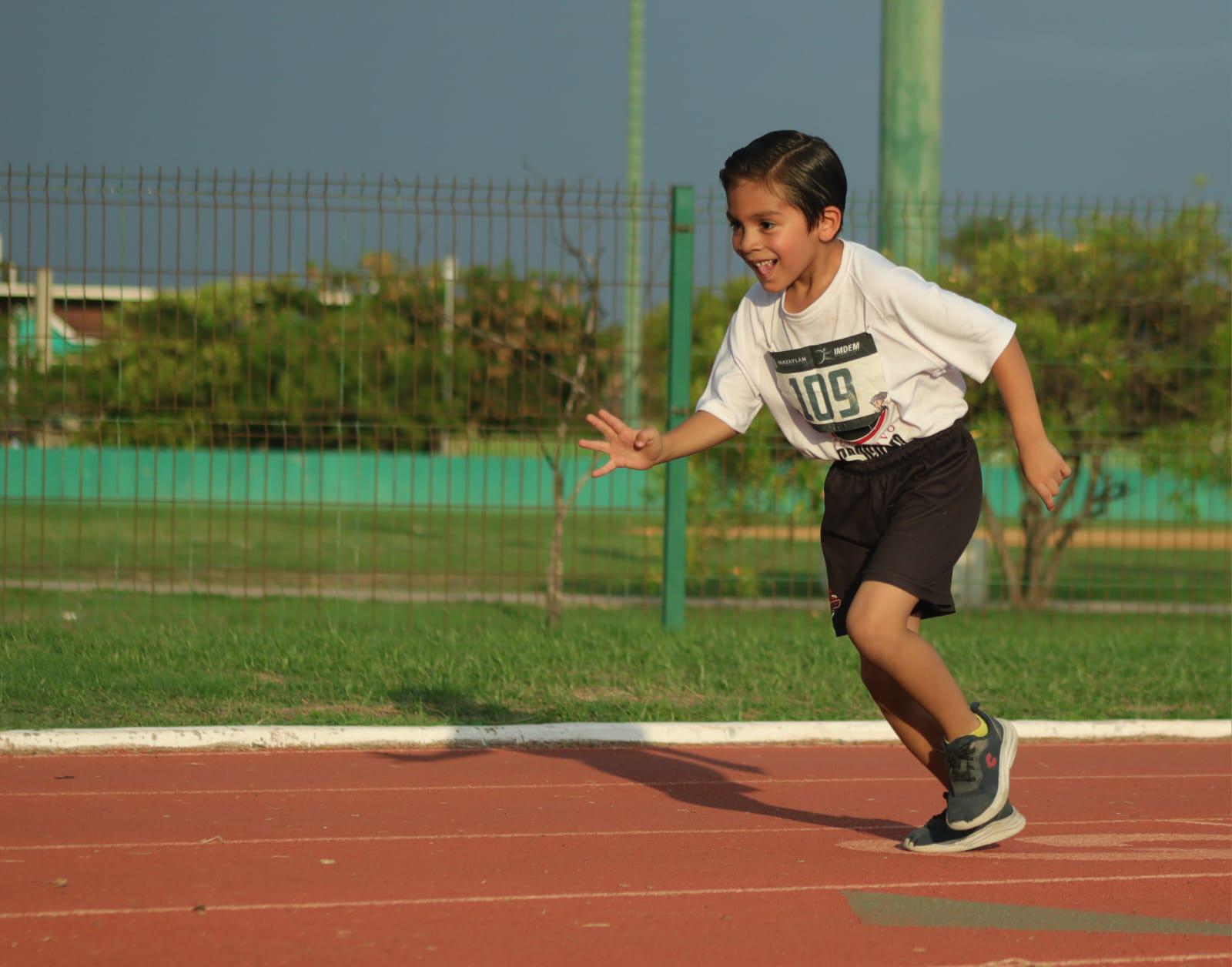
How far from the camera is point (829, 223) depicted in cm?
433

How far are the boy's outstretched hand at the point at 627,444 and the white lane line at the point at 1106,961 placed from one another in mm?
1637

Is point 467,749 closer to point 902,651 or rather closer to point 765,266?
point 902,651

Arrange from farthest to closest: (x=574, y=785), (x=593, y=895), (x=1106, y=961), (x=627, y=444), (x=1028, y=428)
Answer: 1. (x=574, y=785)
2. (x=627, y=444)
3. (x=1028, y=428)
4. (x=593, y=895)
5. (x=1106, y=961)

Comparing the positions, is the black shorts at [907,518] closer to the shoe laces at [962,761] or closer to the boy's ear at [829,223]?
the shoe laces at [962,761]

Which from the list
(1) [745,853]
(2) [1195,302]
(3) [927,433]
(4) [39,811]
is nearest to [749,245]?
(3) [927,433]

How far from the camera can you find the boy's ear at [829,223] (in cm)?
430

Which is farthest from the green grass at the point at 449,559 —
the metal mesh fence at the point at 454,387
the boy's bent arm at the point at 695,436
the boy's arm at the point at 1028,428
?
the boy's arm at the point at 1028,428

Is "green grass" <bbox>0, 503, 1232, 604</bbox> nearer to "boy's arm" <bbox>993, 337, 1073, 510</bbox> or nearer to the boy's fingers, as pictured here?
the boy's fingers

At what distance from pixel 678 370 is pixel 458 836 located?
5.36 metres

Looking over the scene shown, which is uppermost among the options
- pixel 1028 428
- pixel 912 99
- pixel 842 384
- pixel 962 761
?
pixel 912 99

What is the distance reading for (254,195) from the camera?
9234 mm

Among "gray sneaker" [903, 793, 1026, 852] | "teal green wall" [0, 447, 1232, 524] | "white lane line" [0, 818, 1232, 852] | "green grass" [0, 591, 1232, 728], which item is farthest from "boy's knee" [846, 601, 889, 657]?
"teal green wall" [0, 447, 1232, 524]

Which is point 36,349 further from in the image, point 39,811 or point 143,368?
point 39,811

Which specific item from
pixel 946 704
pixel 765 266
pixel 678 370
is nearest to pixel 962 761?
pixel 946 704
